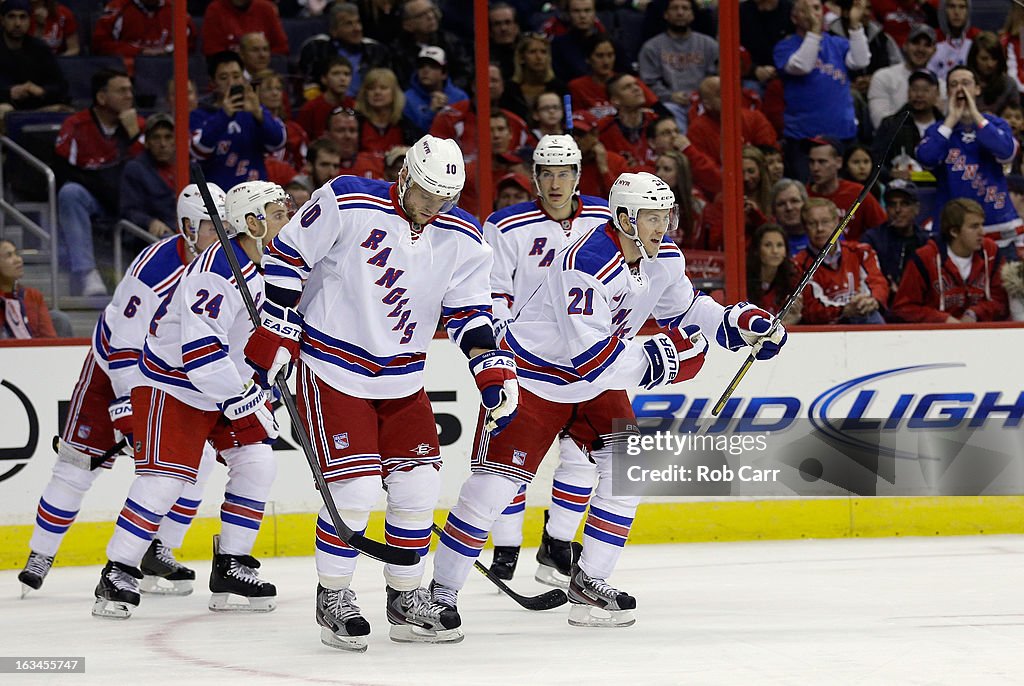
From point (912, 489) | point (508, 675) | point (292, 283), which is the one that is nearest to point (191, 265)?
point (292, 283)

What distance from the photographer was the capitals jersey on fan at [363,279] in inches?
165

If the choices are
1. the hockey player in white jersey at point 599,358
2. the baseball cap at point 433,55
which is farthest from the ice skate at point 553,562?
the baseball cap at point 433,55

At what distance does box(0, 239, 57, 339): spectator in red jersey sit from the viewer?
20.6 feet

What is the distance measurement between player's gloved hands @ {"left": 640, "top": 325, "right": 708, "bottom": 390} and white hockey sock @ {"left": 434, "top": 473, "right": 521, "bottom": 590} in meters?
0.53

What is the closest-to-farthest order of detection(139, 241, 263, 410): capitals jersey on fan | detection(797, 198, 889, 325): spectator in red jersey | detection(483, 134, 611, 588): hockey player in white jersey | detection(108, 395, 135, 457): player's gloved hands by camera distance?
detection(139, 241, 263, 410): capitals jersey on fan, detection(483, 134, 611, 588): hockey player in white jersey, detection(108, 395, 135, 457): player's gloved hands, detection(797, 198, 889, 325): spectator in red jersey

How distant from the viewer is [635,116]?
7367 mm

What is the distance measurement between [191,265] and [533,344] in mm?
1181

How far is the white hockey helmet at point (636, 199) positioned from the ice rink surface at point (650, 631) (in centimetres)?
120

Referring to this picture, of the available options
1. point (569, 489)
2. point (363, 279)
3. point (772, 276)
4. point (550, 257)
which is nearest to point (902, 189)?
point (772, 276)

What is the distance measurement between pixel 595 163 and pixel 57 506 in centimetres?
298

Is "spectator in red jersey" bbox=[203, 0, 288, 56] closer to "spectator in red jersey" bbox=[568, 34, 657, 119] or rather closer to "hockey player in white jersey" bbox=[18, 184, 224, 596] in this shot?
"spectator in red jersey" bbox=[568, 34, 657, 119]

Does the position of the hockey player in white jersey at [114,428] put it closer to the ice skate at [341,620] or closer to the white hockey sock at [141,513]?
the white hockey sock at [141,513]

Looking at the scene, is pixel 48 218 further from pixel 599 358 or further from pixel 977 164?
pixel 977 164

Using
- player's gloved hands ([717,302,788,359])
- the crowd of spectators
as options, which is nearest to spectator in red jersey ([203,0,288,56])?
the crowd of spectators
